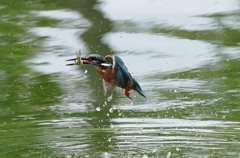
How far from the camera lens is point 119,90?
24.2ft

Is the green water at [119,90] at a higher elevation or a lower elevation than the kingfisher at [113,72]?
lower

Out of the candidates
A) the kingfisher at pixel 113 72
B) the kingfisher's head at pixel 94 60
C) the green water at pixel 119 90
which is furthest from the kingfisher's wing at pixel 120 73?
the green water at pixel 119 90

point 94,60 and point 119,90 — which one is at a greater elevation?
point 94,60

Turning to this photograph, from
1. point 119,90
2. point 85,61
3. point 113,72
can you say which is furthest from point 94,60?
point 119,90

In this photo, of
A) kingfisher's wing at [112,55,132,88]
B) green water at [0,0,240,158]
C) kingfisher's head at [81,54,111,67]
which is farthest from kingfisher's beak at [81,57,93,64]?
green water at [0,0,240,158]

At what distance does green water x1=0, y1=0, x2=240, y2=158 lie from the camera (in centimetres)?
563

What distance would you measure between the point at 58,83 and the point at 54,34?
143 cm

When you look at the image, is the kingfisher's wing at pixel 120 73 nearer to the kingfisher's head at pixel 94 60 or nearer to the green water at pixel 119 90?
the kingfisher's head at pixel 94 60

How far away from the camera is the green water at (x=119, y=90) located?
18.5 feet

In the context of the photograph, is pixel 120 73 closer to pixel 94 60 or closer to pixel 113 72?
pixel 113 72

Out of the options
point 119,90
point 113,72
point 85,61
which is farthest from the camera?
point 119,90

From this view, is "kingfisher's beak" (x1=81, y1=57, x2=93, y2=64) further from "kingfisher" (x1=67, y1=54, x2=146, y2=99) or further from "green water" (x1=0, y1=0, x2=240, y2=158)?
"green water" (x1=0, y1=0, x2=240, y2=158)

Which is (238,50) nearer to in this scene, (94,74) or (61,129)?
(94,74)

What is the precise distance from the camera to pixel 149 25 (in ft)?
28.5
